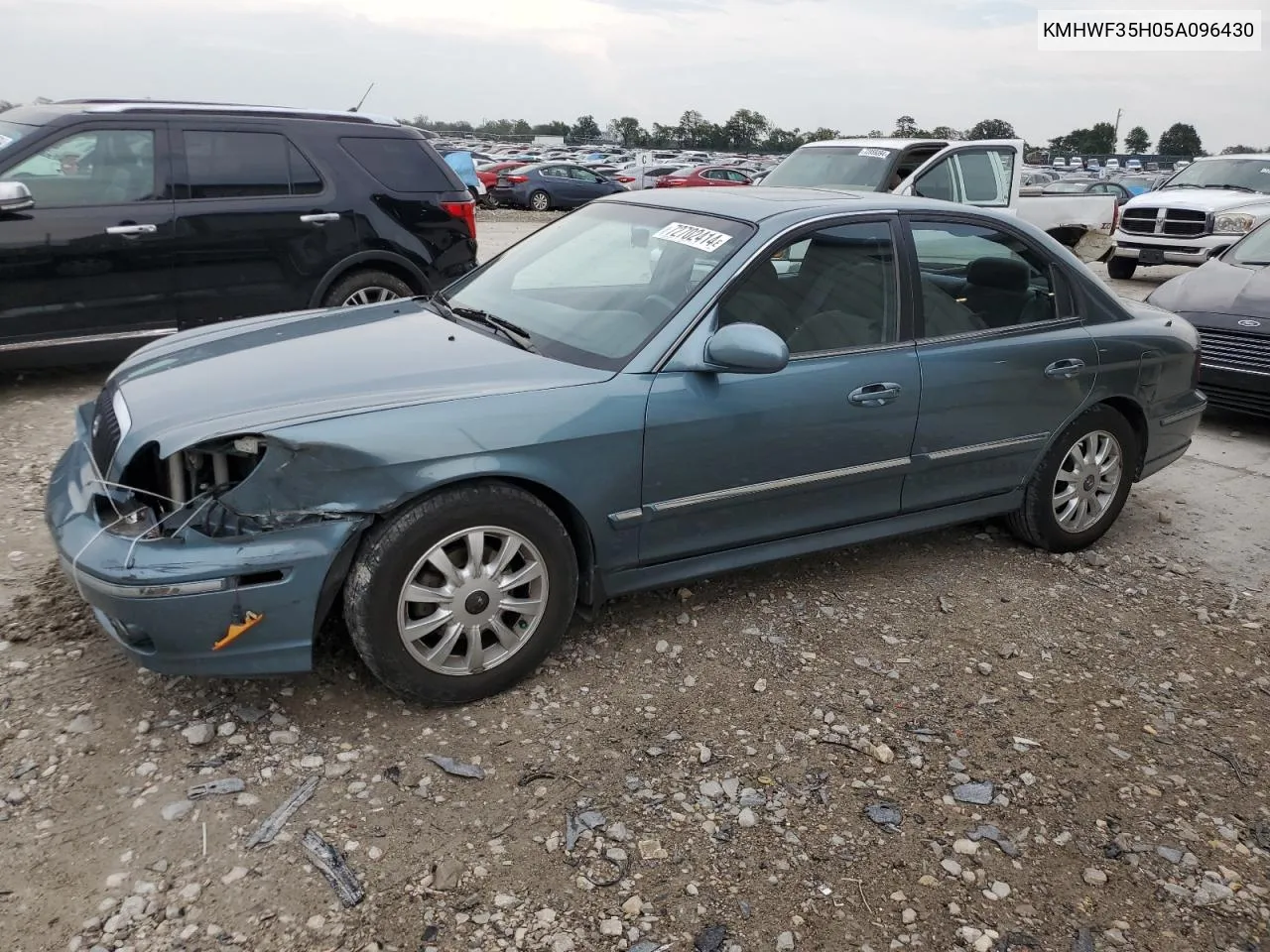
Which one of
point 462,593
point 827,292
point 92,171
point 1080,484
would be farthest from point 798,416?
point 92,171

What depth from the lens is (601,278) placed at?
3.95 metres

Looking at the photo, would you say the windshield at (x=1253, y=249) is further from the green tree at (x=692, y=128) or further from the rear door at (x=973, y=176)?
the green tree at (x=692, y=128)

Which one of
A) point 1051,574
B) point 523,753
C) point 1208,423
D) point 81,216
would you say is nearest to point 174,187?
point 81,216

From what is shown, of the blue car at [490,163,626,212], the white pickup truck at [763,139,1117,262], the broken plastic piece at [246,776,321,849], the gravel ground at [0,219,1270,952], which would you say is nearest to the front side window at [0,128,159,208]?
the gravel ground at [0,219,1270,952]

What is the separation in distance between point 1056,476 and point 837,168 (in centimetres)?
673

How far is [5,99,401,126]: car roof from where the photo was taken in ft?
20.3

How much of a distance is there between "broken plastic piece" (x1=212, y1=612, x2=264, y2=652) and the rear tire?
47.8ft

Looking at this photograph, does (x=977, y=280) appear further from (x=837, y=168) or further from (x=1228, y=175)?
(x=1228, y=175)

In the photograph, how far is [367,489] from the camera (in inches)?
114

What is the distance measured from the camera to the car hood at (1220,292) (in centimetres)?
682

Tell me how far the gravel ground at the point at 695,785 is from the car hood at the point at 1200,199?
37.2 ft

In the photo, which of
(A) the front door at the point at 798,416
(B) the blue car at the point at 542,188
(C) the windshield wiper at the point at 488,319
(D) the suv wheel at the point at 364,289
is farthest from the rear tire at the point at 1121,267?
(B) the blue car at the point at 542,188

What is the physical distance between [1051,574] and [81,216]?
5.65 m

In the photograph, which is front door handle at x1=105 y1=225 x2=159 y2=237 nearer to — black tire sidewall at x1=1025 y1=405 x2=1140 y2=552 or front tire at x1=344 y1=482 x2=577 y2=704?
front tire at x1=344 y1=482 x2=577 y2=704
